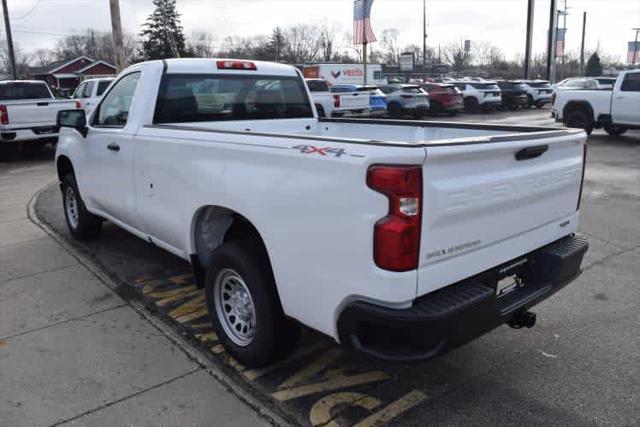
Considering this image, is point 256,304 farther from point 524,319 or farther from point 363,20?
point 363,20

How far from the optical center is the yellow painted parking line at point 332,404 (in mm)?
3064

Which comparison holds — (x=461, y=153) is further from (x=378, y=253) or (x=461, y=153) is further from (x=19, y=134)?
(x=19, y=134)

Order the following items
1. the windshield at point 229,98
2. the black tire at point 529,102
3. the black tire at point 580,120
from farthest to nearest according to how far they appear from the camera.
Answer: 1. the black tire at point 529,102
2. the black tire at point 580,120
3. the windshield at point 229,98

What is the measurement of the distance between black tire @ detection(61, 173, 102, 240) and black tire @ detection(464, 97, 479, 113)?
25344 mm

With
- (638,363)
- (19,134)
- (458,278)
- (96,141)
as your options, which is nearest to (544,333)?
(638,363)

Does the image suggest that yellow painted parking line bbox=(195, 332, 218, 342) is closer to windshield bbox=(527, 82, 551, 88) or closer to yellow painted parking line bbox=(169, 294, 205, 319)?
yellow painted parking line bbox=(169, 294, 205, 319)

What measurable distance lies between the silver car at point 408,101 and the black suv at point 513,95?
6.42 metres

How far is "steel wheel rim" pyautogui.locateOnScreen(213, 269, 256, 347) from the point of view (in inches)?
140

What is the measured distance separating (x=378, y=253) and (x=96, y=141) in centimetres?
373

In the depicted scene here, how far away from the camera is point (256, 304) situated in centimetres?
325

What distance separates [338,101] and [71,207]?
16.5 m

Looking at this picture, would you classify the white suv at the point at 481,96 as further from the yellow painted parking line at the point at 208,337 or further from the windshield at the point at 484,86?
the yellow painted parking line at the point at 208,337

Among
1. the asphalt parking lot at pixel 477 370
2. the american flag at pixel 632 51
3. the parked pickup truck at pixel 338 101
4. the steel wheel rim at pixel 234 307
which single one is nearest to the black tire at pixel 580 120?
the parked pickup truck at pixel 338 101

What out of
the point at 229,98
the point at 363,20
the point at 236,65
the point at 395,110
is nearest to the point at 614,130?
the point at 395,110
